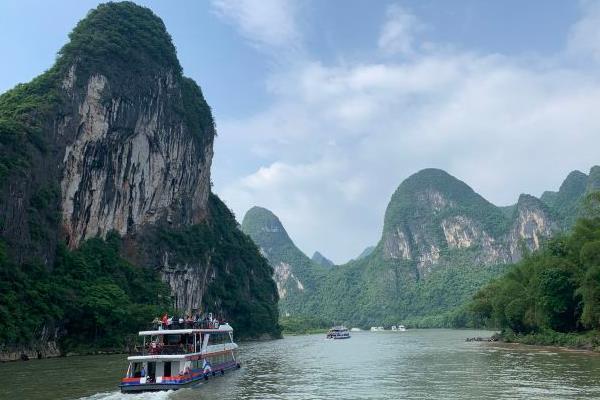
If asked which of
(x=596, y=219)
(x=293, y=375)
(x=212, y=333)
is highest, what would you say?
(x=596, y=219)

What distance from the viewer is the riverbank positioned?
37.1 metres

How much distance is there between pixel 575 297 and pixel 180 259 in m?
50.2

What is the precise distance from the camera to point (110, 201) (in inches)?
2606

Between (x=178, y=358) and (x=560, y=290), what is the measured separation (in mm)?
32237

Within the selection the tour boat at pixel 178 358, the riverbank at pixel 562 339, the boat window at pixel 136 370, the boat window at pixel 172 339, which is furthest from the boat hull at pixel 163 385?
the riverbank at pixel 562 339

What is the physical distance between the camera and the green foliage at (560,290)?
36.2m

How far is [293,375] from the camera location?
29062mm

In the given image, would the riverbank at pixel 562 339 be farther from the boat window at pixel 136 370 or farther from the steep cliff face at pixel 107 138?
the steep cliff face at pixel 107 138

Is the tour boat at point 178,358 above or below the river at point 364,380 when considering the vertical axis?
above

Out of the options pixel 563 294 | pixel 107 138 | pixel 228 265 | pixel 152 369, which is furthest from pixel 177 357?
pixel 228 265

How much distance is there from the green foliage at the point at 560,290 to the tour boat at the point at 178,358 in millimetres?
23942

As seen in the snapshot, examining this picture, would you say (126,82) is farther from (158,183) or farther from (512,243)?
(512,243)

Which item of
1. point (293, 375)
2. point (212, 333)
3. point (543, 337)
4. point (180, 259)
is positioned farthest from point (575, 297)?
point (180, 259)

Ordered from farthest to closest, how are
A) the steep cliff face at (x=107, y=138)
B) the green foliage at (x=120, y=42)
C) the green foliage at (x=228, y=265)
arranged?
the green foliage at (x=228, y=265) → the green foliage at (x=120, y=42) → the steep cliff face at (x=107, y=138)
